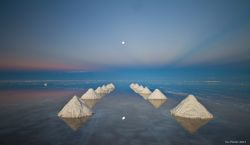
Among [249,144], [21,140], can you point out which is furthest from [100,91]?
[249,144]

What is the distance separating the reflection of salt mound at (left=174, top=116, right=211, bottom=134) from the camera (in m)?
23.6

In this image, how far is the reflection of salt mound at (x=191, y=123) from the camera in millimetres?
23575

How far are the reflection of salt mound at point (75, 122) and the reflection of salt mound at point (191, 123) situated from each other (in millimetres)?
13046

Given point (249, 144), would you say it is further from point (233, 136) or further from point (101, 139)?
point (101, 139)

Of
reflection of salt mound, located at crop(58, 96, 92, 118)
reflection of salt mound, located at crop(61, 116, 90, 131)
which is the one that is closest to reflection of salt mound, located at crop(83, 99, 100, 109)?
reflection of salt mound, located at crop(58, 96, 92, 118)

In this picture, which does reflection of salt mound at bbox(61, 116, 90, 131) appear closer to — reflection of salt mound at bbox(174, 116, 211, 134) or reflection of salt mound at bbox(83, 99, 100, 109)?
reflection of salt mound at bbox(83, 99, 100, 109)

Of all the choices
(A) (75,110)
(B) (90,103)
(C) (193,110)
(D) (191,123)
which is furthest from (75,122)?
(B) (90,103)

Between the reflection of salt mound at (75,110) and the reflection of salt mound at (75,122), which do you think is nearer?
the reflection of salt mound at (75,122)

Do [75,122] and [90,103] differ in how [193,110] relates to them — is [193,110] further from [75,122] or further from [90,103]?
[90,103]

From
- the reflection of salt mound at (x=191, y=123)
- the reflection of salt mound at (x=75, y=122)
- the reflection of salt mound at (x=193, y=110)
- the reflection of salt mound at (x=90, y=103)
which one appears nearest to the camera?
the reflection of salt mound at (x=191, y=123)

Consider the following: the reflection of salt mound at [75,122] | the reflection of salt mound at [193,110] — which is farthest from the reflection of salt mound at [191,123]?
the reflection of salt mound at [75,122]

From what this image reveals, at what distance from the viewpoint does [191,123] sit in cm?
2612

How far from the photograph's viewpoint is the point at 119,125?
25.4 meters

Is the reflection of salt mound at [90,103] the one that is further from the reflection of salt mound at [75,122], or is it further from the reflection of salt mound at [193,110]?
the reflection of salt mound at [193,110]
